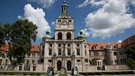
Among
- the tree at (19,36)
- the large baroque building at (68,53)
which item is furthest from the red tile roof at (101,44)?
the tree at (19,36)

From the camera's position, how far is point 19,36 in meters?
57.5

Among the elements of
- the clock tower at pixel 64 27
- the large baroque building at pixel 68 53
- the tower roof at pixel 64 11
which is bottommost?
the large baroque building at pixel 68 53

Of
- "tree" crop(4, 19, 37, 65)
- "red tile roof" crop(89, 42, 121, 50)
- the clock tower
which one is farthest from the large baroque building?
"tree" crop(4, 19, 37, 65)

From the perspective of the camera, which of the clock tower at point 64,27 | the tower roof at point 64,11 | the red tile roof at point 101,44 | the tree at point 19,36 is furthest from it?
the red tile roof at point 101,44

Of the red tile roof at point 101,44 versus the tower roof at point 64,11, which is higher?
the tower roof at point 64,11

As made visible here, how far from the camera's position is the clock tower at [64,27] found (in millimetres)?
71812

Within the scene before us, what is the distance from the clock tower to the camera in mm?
71812

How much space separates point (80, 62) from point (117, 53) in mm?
21883

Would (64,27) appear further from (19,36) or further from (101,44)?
(101,44)

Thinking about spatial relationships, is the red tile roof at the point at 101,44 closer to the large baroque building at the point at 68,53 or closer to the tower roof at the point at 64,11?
the large baroque building at the point at 68,53

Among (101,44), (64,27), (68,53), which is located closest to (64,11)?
(64,27)

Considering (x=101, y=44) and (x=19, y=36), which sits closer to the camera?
(x=19, y=36)

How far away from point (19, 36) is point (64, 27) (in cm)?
2153

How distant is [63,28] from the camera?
72.2 metres
